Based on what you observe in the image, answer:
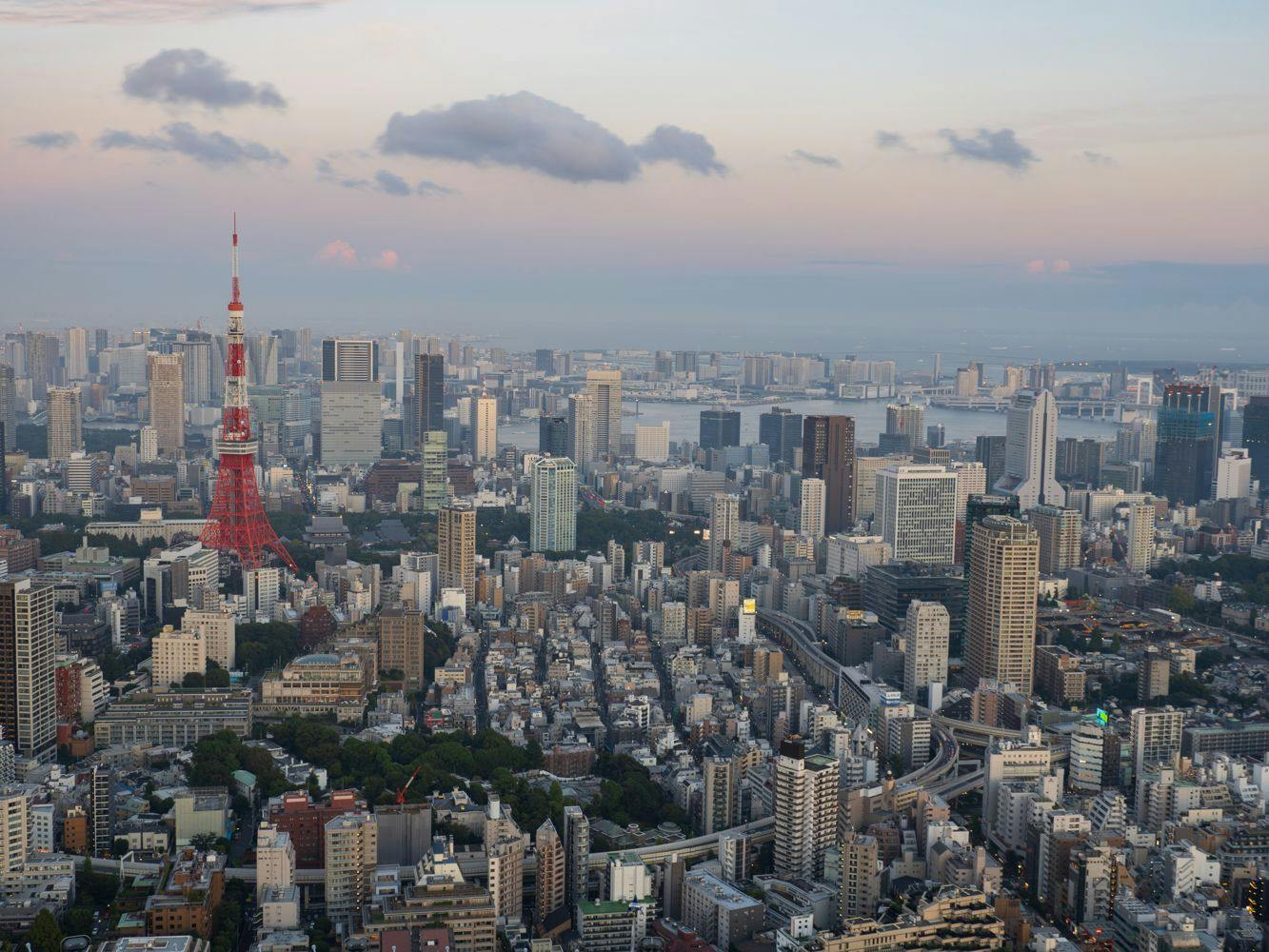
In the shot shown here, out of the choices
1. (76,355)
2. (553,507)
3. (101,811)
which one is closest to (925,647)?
(101,811)

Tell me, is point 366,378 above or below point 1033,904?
above

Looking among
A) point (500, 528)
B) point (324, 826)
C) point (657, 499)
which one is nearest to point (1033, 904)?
point (324, 826)

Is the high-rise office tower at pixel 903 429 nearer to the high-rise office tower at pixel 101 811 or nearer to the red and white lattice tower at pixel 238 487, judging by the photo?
the red and white lattice tower at pixel 238 487

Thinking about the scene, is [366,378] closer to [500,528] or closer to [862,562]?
[500,528]

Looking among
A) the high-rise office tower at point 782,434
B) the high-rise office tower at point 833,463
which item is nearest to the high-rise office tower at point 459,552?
the high-rise office tower at point 833,463

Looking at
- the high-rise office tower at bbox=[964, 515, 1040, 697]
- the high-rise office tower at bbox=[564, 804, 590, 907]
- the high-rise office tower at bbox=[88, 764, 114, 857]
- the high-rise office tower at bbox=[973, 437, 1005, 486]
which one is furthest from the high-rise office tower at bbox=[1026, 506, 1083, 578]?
the high-rise office tower at bbox=[88, 764, 114, 857]

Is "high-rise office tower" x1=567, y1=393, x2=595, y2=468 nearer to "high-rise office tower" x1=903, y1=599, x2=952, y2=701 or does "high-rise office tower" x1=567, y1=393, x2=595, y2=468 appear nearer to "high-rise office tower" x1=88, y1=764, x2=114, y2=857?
"high-rise office tower" x1=903, y1=599, x2=952, y2=701
